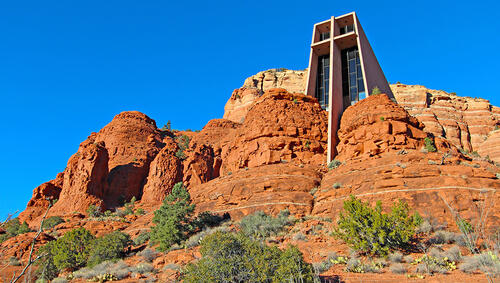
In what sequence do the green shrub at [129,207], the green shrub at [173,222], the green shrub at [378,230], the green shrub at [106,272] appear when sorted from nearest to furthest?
the green shrub at [378,230]
the green shrub at [106,272]
the green shrub at [173,222]
the green shrub at [129,207]

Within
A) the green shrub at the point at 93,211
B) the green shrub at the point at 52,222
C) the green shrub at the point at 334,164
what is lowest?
→ the green shrub at the point at 52,222

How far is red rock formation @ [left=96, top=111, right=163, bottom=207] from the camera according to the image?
143 ft

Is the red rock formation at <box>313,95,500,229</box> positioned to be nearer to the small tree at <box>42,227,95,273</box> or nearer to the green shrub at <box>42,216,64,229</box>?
the small tree at <box>42,227,95,273</box>

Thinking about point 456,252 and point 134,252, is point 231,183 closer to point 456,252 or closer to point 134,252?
point 134,252

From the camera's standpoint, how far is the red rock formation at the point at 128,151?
1714 inches

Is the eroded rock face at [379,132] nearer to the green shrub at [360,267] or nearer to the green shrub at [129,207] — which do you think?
the green shrub at [360,267]

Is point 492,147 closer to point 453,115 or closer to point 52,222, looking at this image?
point 453,115

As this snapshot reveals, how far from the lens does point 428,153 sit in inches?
897

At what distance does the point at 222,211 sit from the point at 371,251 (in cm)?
1161

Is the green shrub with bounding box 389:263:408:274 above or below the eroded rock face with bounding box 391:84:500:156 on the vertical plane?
below

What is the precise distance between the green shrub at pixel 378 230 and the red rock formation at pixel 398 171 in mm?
3224

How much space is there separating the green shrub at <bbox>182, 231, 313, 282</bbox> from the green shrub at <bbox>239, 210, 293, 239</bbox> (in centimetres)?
547

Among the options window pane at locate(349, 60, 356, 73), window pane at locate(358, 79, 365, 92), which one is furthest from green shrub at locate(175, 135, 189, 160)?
window pane at locate(358, 79, 365, 92)

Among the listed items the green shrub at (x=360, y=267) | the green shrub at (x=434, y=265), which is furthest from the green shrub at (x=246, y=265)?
the green shrub at (x=434, y=265)
